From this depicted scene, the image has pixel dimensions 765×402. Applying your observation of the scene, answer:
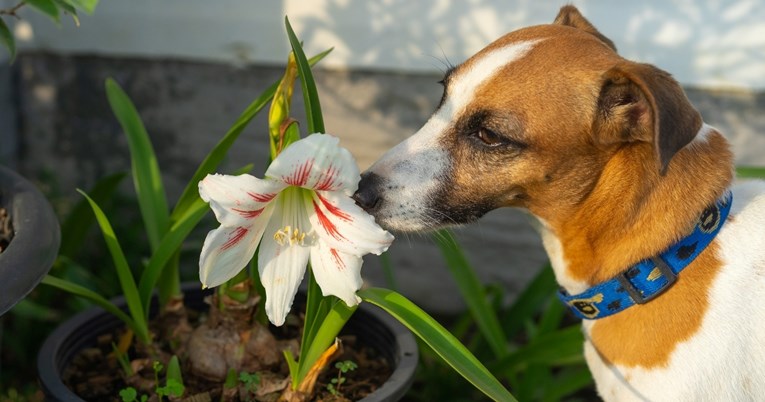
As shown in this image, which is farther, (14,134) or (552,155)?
(14,134)

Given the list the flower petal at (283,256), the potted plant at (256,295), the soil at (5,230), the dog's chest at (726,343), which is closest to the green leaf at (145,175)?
the potted plant at (256,295)

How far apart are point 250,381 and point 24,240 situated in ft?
2.06

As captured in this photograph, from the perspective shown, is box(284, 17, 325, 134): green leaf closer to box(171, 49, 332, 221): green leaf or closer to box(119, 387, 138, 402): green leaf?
box(171, 49, 332, 221): green leaf

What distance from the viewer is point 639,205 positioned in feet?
6.98

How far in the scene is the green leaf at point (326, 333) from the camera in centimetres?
206

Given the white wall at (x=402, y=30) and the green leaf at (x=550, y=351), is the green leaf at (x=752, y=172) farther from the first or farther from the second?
the white wall at (x=402, y=30)

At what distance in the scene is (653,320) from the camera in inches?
82.3

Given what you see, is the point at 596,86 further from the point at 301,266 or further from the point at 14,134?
the point at 14,134

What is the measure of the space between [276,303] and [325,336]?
7.0 inches

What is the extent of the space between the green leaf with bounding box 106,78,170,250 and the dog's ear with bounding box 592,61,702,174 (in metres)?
1.20

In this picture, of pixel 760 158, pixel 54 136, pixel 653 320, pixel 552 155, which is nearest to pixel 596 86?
pixel 552 155

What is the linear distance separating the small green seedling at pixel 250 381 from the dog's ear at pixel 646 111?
103 centimetres

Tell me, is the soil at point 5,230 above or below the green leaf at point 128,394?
above

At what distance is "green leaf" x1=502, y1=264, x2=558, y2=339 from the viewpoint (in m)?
3.09
